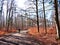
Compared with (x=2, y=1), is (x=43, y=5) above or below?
below

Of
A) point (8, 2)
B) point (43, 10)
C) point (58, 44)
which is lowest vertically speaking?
point (58, 44)

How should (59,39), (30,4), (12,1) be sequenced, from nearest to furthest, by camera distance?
1. (59,39)
2. (30,4)
3. (12,1)

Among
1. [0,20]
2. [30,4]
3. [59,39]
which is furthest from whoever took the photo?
[0,20]

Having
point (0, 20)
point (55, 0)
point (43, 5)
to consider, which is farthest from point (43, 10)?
point (0, 20)

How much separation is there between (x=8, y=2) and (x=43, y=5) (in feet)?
58.6

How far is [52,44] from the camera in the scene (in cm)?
1293

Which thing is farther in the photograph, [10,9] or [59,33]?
[10,9]

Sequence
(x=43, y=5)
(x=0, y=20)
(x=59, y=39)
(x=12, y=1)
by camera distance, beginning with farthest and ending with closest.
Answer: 1. (x=0, y=20)
2. (x=12, y=1)
3. (x=43, y=5)
4. (x=59, y=39)

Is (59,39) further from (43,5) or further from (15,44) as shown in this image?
(43,5)

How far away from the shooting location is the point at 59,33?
15.3 m

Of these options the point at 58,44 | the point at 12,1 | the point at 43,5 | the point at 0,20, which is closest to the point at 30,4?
the point at 43,5

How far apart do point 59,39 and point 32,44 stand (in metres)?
3.70

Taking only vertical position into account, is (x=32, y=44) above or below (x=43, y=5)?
below

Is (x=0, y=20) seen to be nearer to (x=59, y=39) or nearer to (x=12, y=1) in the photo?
(x=12, y=1)
